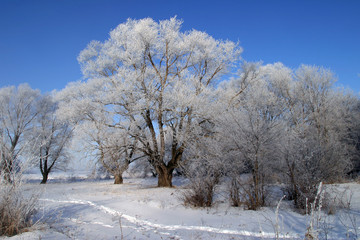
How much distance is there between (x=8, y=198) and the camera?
422 cm

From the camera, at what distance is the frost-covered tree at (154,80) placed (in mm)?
12828

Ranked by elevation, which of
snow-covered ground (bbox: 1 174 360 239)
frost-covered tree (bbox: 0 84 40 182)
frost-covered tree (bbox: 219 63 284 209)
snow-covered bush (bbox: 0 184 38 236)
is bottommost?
snow-covered ground (bbox: 1 174 360 239)

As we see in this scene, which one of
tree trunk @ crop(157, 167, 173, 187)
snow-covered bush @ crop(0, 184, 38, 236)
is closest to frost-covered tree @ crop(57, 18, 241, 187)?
tree trunk @ crop(157, 167, 173, 187)

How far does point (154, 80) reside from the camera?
14055 millimetres

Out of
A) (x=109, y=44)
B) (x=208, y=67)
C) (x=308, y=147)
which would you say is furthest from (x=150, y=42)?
(x=308, y=147)

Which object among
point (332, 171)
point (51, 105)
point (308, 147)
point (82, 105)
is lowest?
point (332, 171)

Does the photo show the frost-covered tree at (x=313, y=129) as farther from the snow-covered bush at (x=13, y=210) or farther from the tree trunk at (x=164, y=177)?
the tree trunk at (x=164, y=177)

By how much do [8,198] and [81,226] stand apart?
5.07 feet

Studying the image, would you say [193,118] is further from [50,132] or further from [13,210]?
[50,132]

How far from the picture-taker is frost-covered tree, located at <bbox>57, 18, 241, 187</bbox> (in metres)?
12.8

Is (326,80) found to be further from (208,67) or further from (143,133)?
(143,133)

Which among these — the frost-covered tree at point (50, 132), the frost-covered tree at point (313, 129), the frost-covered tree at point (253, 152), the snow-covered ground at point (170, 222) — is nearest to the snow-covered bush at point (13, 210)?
the snow-covered ground at point (170, 222)

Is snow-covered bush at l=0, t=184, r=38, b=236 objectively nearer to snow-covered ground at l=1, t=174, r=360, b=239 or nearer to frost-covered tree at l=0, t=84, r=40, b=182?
snow-covered ground at l=1, t=174, r=360, b=239

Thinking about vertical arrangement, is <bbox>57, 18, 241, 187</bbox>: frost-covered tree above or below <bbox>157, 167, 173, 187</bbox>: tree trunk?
above
